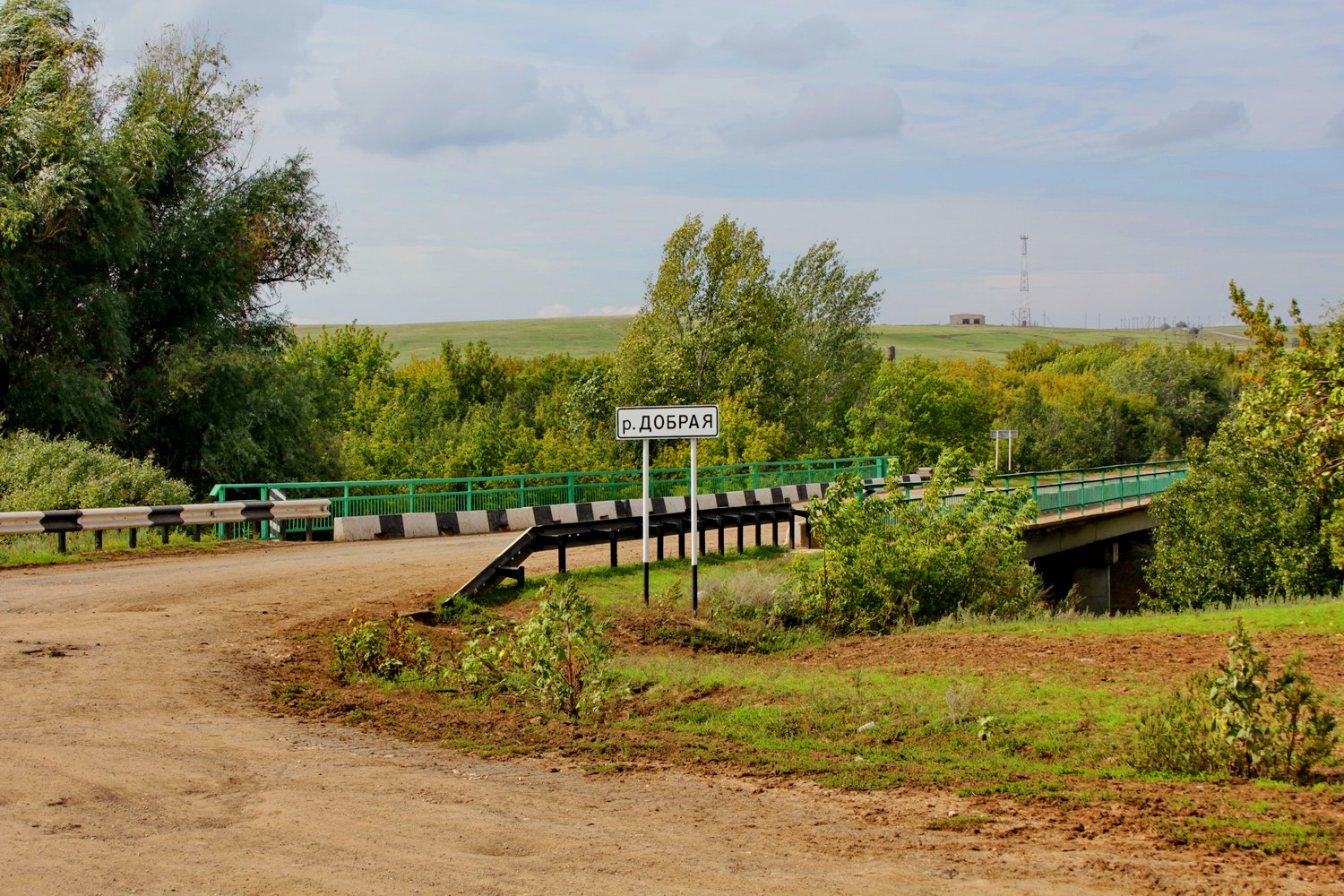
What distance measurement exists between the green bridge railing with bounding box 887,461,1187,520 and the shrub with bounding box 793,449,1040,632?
11968 mm

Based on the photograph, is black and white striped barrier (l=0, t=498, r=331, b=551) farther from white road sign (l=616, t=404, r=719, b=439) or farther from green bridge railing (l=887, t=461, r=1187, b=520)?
green bridge railing (l=887, t=461, r=1187, b=520)

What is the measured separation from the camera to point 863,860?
18.3 feet

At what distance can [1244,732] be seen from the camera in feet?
22.9

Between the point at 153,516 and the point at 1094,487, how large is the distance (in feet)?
96.2

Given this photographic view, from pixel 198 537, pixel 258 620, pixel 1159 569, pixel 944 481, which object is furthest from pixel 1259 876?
pixel 1159 569

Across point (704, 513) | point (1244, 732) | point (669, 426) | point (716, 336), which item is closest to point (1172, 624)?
point (669, 426)

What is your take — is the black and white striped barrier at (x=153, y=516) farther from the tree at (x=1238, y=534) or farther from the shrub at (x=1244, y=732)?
the tree at (x=1238, y=534)

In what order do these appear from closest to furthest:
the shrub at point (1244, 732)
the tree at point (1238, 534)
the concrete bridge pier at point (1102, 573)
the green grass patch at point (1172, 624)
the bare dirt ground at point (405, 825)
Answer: the bare dirt ground at point (405, 825)
the shrub at point (1244, 732)
the green grass patch at point (1172, 624)
the tree at point (1238, 534)
the concrete bridge pier at point (1102, 573)

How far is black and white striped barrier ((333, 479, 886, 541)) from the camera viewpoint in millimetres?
22031

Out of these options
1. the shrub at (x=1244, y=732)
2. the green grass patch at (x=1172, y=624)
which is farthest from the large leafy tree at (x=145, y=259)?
the shrub at (x=1244, y=732)

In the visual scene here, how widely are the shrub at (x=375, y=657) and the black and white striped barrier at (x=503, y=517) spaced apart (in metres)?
9.53

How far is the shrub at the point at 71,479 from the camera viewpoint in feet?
68.8

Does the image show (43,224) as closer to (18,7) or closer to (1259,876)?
(18,7)

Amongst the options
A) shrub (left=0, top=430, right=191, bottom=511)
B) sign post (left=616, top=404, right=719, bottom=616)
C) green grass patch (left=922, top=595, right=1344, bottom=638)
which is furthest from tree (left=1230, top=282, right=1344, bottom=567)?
shrub (left=0, top=430, right=191, bottom=511)
